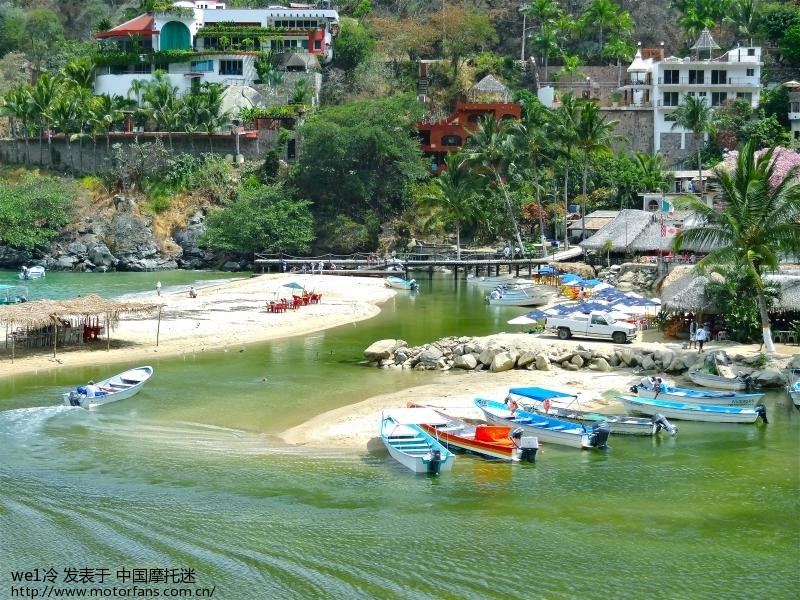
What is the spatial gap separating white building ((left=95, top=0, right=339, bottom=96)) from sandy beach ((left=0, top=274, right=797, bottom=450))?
3789 centimetres

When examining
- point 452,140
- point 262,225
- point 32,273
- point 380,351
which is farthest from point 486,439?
point 452,140

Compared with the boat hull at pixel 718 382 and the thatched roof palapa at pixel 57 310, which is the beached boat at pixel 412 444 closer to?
the boat hull at pixel 718 382

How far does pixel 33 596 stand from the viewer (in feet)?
83.3

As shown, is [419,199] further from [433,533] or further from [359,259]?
[433,533]

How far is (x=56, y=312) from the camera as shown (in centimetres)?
5072

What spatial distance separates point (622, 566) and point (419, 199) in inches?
2830

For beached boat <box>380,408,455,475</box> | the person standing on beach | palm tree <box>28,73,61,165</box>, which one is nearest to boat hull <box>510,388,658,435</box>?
beached boat <box>380,408,455,475</box>

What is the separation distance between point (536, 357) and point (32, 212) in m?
65.2

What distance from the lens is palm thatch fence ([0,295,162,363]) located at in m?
49.4

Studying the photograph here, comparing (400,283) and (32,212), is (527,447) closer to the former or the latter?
(400,283)

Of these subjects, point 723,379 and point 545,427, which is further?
point 723,379

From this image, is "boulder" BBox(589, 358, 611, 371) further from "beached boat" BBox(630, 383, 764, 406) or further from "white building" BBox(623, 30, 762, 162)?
"white building" BBox(623, 30, 762, 162)

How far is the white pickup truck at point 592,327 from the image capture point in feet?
177

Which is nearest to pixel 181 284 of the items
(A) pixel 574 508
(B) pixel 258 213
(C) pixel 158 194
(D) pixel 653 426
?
(B) pixel 258 213
